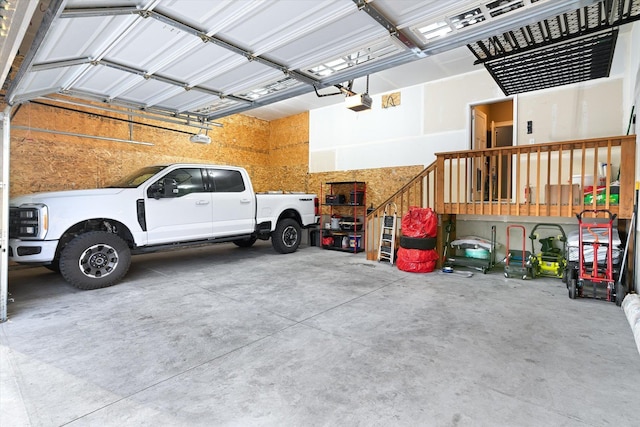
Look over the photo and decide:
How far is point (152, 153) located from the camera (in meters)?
7.05

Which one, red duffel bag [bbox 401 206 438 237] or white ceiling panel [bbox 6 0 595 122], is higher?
white ceiling panel [bbox 6 0 595 122]

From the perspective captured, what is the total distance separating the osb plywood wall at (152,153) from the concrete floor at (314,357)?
2.41 metres

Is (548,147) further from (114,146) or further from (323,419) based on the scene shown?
(114,146)

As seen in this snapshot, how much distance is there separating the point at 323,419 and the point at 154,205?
4163 mm

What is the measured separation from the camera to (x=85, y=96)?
447 centimetres

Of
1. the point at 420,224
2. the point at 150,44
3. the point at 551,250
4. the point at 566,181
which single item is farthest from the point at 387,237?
the point at 150,44

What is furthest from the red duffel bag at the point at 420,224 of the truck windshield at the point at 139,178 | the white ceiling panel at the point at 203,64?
the truck windshield at the point at 139,178

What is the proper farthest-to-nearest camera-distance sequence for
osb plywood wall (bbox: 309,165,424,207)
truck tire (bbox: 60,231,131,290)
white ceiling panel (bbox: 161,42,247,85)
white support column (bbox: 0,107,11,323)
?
1. osb plywood wall (bbox: 309,165,424,207)
2. truck tire (bbox: 60,231,131,290)
3. white ceiling panel (bbox: 161,42,247,85)
4. white support column (bbox: 0,107,11,323)

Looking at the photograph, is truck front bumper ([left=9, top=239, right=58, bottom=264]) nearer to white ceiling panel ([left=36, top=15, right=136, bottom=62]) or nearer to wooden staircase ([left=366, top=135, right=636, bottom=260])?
white ceiling panel ([left=36, top=15, right=136, bottom=62])

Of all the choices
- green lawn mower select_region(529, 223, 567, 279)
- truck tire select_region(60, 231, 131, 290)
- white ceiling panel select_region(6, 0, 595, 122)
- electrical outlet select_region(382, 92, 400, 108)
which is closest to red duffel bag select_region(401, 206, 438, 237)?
green lawn mower select_region(529, 223, 567, 279)

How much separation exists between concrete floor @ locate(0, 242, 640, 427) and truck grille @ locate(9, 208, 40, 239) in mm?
767

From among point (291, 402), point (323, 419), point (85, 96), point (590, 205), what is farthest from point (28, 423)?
point (590, 205)

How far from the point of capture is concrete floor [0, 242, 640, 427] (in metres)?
1.72

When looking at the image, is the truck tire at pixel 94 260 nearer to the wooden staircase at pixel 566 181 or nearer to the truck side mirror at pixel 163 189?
the truck side mirror at pixel 163 189
